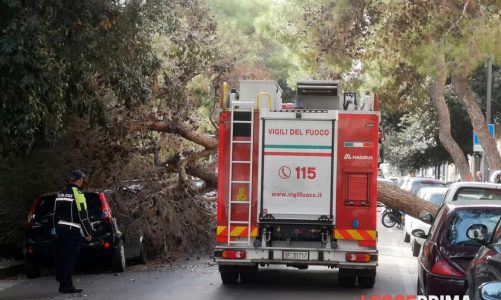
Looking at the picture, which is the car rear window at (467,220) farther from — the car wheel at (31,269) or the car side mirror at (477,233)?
the car wheel at (31,269)

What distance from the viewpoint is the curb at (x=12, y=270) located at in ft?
45.2

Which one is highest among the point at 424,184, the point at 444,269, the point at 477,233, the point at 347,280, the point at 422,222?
the point at 424,184

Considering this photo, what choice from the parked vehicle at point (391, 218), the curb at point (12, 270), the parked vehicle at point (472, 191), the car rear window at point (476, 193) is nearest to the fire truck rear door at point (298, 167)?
the parked vehicle at point (472, 191)

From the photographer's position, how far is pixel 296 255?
37.5 feet

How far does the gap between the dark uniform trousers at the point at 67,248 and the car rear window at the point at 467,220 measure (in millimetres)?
5922

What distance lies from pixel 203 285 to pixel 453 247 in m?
5.48

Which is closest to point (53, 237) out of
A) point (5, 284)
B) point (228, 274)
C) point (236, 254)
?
point (5, 284)

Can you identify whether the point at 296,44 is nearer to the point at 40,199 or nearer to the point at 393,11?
the point at 393,11

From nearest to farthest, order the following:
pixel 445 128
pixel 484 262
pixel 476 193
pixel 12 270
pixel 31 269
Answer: pixel 484 262, pixel 476 193, pixel 31 269, pixel 12 270, pixel 445 128

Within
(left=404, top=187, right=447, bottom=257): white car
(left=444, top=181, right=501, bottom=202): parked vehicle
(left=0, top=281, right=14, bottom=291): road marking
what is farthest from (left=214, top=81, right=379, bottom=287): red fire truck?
(left=404, top=187, right=447, bottom=257): white car

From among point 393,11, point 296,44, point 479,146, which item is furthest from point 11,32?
point 479,146

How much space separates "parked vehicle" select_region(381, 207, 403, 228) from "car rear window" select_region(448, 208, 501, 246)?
18.8 metres

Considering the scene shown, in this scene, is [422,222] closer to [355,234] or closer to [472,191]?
[472,191]

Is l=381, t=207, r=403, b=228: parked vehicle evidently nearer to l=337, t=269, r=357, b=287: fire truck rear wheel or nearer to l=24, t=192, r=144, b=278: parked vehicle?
l=337, t=269, r=357, b=287: fire truck rear wheel
